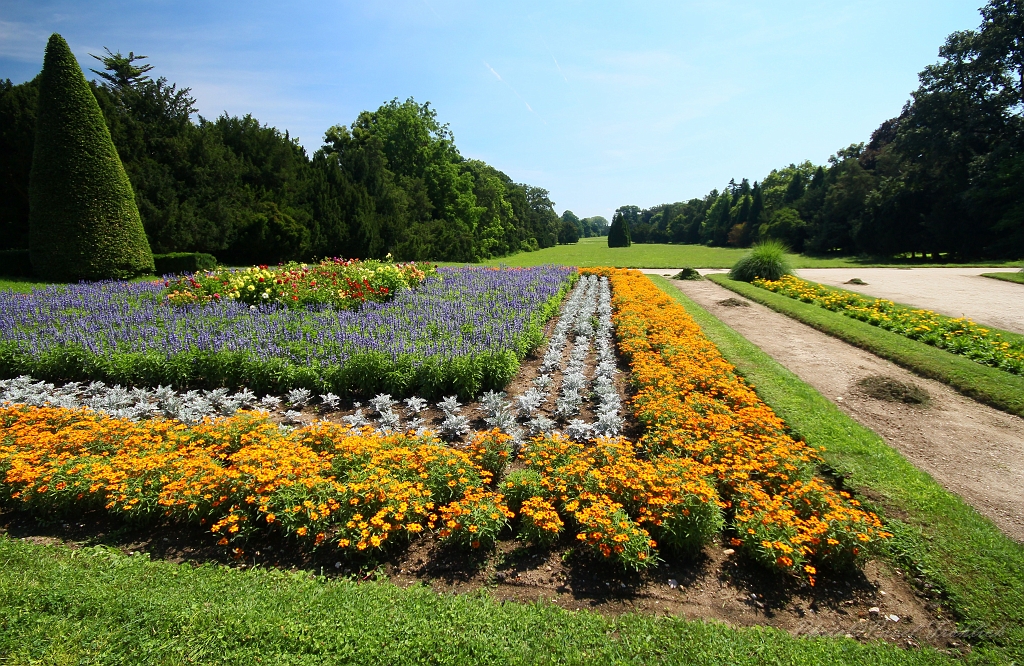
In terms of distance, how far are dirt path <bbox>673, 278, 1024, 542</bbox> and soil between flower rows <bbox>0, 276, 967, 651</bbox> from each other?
145 centimetres

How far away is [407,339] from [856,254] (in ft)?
137

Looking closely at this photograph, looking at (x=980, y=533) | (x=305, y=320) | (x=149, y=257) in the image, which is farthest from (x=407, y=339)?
(x=149, y=257)

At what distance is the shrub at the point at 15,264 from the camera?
661 inches

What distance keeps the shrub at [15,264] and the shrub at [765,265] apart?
1023 inches

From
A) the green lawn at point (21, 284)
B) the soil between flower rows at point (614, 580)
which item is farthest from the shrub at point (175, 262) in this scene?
the soil between flower rows at point (614, 580)

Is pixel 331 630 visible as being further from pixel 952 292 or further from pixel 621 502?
pixel 952 292

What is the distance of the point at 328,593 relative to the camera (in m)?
2.87

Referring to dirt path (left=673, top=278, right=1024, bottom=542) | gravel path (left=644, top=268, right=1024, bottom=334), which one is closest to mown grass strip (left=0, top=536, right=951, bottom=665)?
dirt path (left=673, top=278, right=1024, bottom=542)

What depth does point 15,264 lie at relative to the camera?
16.9m

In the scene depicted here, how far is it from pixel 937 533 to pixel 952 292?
54.1 ft

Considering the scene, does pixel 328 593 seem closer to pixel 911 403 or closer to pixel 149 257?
pixel 911 403

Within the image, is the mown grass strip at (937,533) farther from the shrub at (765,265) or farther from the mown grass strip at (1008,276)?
the mown grass strip at (1008,276)

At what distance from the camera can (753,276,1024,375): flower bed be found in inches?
303

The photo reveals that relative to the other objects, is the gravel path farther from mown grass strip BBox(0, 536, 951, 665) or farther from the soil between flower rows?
mown grass strip BBox(0, 536, 951, 665)
